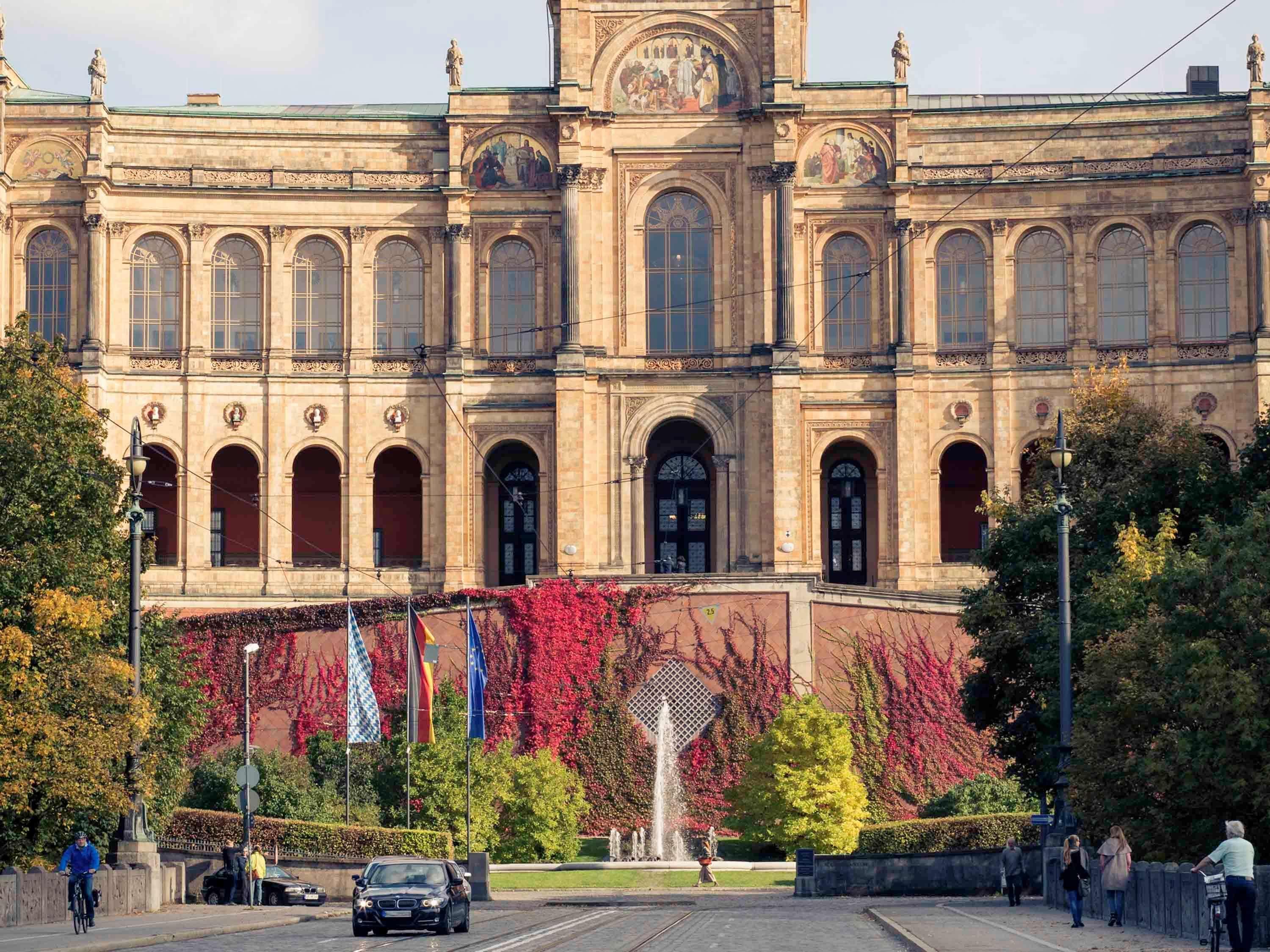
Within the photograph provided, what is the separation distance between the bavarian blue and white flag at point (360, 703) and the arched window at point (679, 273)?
2432cm

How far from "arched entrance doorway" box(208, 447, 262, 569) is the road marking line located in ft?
144

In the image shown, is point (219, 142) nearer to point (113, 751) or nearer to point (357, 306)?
point (357, 306)

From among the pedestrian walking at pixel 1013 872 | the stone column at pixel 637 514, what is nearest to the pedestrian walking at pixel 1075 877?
the pedestrian walking at pixel 1013 872

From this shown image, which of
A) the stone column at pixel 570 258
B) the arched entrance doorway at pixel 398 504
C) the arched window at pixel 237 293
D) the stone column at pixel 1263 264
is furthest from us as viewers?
the arched entrance doorway at pixel 398 504

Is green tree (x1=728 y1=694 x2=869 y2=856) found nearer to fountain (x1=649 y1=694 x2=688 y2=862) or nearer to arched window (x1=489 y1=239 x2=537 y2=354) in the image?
fountain (x1=649 y1=694 x2=688 y2=862)

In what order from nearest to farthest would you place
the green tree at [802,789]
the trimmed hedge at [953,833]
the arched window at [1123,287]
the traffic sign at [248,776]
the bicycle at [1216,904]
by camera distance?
the bicycle at [1216,904], the traffic sign at [248,776], the trimmed hedge at [953,833], the green tree at [802,789], the arched window at [1123,287]

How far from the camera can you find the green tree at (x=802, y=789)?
57.4 metres

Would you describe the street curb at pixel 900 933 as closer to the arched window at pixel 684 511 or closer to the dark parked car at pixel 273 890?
the dark parked car at pixel 273 890

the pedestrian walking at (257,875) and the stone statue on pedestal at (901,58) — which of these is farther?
the stone statue on pedestal at (901,58)

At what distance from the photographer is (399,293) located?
77812 millimetres

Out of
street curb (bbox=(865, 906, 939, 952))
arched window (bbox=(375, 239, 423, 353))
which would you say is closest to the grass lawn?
street curb (bbox=(865, 906, 939, 952))

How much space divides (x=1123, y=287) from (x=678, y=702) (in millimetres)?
24051

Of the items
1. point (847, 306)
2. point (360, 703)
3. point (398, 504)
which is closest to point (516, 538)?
point (398, 504)

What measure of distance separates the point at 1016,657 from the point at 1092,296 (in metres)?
31.8
